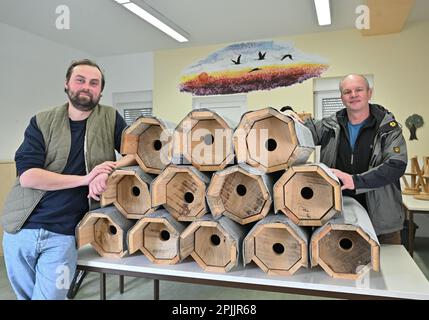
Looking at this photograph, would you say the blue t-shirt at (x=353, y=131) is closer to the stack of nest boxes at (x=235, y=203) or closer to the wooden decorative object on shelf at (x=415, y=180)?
the stack of nest boxes at (x=235, y=203)

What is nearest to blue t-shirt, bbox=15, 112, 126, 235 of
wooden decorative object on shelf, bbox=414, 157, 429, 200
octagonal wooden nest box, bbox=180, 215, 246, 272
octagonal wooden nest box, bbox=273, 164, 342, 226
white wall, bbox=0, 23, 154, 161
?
octagonal wooden nest box, bbox=180, 215, 246, 272

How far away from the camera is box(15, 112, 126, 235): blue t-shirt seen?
4.67ft

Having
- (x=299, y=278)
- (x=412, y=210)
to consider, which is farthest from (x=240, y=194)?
(x=412, y=210)

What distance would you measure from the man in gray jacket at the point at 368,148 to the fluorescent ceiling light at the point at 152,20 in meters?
2.60

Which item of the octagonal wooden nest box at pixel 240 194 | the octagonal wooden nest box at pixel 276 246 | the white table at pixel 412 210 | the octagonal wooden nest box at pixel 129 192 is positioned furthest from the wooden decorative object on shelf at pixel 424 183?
the octagonal wooden nest box at pixel 129 192

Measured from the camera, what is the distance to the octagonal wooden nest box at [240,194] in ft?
4.16

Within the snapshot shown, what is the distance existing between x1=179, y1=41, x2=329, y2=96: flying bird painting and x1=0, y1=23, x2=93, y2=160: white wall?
1828mm

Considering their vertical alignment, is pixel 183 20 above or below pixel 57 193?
above

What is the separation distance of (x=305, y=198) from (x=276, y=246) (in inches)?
8.9

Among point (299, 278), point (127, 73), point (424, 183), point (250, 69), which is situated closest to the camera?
point (299, 278)

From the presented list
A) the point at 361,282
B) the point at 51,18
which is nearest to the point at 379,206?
the point at 361,282

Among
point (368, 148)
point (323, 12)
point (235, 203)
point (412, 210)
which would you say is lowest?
point (412, 210)

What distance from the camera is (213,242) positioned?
140cm

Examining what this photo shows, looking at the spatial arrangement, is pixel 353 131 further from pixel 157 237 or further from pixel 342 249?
pixel 157 237
